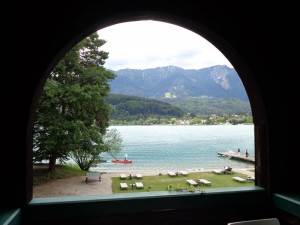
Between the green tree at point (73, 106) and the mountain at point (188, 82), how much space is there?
33702 mm

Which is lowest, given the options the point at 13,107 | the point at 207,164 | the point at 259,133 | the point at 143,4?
the point at 207,164

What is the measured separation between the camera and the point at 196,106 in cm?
4131

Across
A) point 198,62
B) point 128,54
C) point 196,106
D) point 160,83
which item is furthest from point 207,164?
point 198,62

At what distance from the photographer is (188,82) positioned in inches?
2520

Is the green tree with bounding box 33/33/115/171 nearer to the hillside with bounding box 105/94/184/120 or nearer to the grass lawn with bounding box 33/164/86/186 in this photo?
the grass lawn with bounding box 33/164/86/186

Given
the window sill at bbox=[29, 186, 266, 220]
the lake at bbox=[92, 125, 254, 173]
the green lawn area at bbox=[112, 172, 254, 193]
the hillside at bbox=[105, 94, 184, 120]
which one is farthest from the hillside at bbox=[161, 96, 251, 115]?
the window sill at bbox=[29, 186, 266, 220]

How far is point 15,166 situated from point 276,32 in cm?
261

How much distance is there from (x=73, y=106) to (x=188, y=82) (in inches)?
2123

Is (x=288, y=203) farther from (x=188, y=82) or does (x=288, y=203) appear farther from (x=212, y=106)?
(x=188, y=82)

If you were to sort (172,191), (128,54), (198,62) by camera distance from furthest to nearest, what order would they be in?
(198,62), (128,54), (172,191)

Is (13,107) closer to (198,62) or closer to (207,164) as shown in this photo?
(207,164)

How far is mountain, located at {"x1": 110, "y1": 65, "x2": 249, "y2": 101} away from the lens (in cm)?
5369

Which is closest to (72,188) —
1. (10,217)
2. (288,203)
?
(10,217)

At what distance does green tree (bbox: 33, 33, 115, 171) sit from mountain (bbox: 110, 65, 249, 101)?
33702mm
